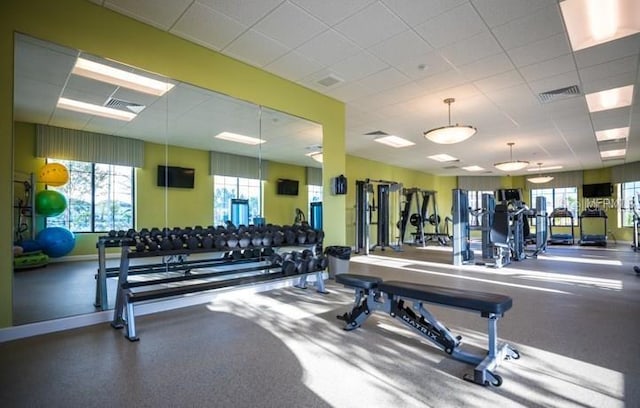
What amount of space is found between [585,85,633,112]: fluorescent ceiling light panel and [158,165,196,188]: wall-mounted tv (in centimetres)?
605

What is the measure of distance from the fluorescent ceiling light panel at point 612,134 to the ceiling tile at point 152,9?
337 inches

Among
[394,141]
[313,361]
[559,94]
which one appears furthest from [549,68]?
[313,361]

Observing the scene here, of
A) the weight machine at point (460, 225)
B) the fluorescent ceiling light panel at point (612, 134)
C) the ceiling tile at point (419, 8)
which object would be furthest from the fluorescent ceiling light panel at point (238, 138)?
the fluorescent ceiling light panel at point (612, 134)

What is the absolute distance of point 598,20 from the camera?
10.6 feet

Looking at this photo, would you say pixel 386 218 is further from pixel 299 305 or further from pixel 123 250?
pixel 123 250

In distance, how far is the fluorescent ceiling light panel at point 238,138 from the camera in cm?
427

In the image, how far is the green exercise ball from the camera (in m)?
2.84

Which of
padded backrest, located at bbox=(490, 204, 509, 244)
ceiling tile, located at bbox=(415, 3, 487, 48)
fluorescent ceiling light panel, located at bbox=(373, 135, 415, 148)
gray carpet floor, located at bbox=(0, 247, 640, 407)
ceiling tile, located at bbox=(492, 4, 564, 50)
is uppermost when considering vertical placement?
ceiling tile, located at bbox=(415, 3, 487, 48)

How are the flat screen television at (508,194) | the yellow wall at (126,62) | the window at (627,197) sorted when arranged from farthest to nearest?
the flat screen television at (508,194) < the window at (627,197) < the yellow wall at (126,62)

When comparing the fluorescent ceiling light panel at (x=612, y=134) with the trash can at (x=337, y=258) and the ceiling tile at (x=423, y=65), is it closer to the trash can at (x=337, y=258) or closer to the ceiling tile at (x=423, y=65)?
the ceiling tile at (x=423, y=65)

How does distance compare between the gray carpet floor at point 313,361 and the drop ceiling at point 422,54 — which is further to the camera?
the drop ceiling at point 422,54

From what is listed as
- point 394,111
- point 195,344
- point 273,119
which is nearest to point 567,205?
point 394,111

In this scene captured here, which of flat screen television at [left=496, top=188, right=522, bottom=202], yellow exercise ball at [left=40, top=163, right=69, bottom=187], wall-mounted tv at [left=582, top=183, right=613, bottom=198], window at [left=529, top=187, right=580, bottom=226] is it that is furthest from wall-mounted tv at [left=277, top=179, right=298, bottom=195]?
wall-mounted tv at [left=582, top=183, right=613, bottom=198]

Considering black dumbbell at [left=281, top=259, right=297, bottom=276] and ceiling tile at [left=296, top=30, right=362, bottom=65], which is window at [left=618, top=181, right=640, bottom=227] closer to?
ceiling tile at [left=296, top=30, right=362, bottom=65]
